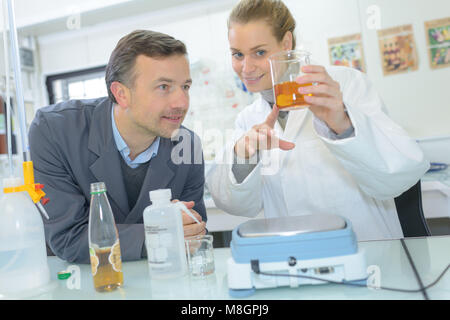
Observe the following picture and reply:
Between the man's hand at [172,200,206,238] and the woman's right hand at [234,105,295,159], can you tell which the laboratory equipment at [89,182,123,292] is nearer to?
the man's hand at [172,200,206,238]

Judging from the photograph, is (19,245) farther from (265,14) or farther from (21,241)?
(265,14)

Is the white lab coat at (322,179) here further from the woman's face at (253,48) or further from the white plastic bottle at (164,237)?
the white plastic bottle at (164,237)

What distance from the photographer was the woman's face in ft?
4.34

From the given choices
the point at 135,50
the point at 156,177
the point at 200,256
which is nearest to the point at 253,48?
the point at 135,50

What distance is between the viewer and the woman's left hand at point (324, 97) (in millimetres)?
939

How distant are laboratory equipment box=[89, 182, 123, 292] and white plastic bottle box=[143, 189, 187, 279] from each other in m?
0.07

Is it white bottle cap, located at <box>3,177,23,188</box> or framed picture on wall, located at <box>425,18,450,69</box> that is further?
framed picture on wall, located at <box>425,18,450,69</box>

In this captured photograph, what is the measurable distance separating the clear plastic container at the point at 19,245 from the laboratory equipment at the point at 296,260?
0.45m

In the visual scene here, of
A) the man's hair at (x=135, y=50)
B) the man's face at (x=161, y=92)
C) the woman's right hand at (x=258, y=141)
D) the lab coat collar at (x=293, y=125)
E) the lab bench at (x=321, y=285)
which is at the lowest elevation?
the lab bench at (x=321, y=285)

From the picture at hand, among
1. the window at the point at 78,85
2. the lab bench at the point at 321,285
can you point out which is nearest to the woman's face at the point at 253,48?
the lab bench at the point at 321,285

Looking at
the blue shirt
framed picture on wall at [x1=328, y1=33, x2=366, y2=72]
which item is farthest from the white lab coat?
framed picture on wall at [x1=328, y1=33, x2=366, y2=72]

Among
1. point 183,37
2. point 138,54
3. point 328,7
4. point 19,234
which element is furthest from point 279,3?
point 183,37

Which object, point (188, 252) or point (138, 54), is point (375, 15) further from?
point (188, 252)

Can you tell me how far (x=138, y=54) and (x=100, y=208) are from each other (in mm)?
715
